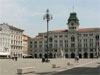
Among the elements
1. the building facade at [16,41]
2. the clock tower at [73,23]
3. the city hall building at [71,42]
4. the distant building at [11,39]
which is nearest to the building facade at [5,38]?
the distant building at [11,39]

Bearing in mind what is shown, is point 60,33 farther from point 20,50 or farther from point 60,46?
point 20,50

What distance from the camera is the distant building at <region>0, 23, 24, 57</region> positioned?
106 metres

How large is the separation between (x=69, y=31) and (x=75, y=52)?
11534 millimetres

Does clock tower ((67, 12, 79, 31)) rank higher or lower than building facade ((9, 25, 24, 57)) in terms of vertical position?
higher

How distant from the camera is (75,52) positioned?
128 m

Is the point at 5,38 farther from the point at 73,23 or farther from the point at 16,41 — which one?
the point at 73,23

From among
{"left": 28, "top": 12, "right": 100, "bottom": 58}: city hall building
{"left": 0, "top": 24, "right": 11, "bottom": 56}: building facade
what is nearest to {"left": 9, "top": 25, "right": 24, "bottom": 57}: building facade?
{"left": 0, "top": 24, "right": 11, "bottom": 56}: building facade

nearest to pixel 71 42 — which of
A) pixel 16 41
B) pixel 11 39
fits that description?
pixel 16 41

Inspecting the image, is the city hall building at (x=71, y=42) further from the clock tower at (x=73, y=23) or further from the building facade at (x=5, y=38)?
the building facade at (x=5, y=38)

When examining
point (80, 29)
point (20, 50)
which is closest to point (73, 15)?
point (80, 29)

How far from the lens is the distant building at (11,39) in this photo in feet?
349

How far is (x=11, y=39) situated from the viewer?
4464 inches

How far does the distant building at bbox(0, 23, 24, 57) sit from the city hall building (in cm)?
1726

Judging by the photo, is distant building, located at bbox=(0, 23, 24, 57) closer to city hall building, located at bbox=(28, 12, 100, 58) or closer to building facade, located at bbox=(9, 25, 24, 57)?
building facade, located at bbox=(9, 25, 24, 57)
